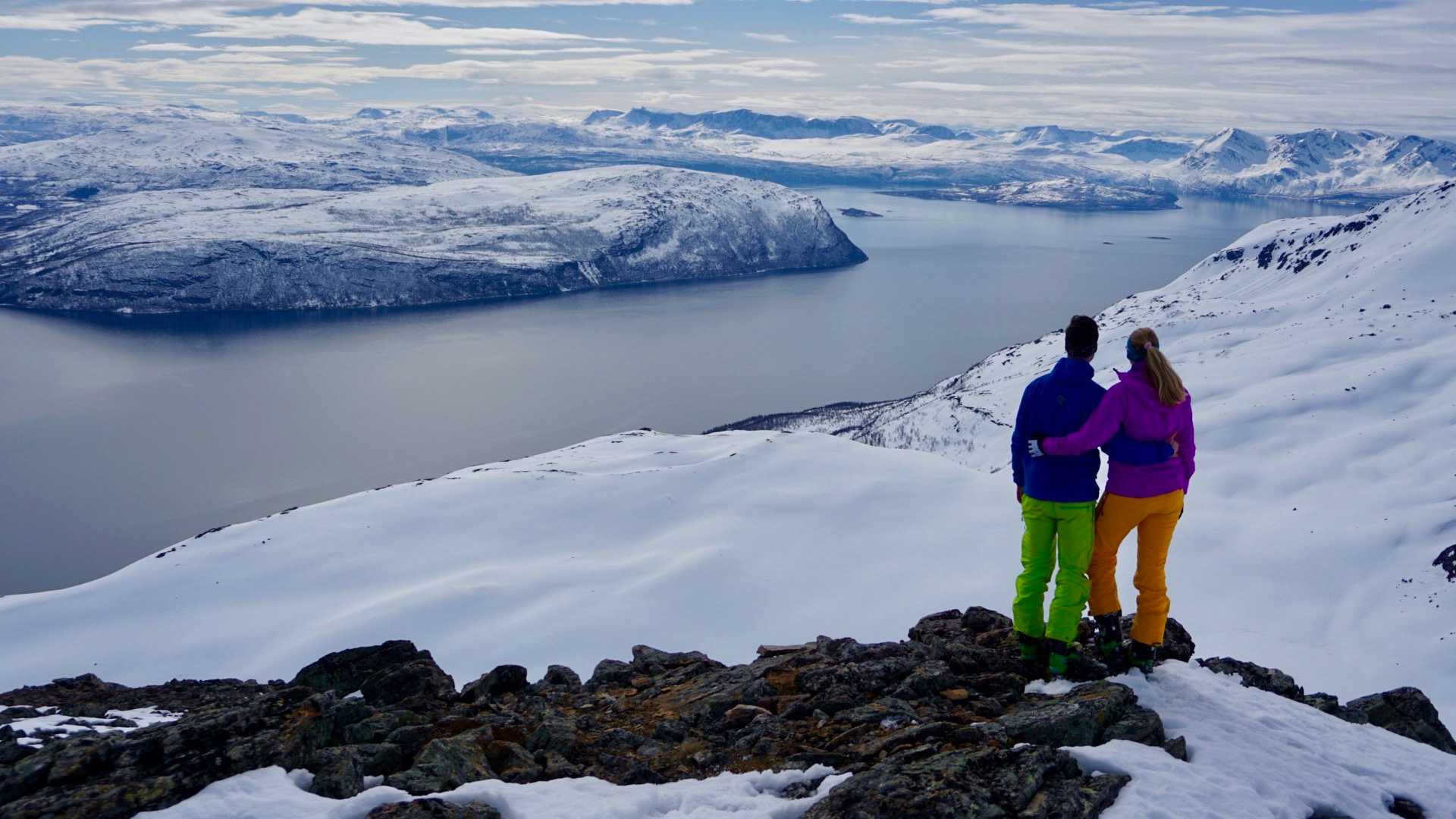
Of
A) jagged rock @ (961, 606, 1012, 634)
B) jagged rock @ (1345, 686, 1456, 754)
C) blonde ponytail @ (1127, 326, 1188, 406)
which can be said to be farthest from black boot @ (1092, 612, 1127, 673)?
jagged rock @ (1345, 686, 1456, 754)

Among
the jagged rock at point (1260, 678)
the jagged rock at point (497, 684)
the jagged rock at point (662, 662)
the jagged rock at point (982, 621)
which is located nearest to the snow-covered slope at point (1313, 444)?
the jagged rock at point (1260, 678)

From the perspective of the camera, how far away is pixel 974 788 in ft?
20.2

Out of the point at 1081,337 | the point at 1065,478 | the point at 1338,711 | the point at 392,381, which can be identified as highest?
the point at 1081,337

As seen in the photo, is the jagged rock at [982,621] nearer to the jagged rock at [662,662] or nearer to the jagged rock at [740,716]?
the jagged rock at [662,662]

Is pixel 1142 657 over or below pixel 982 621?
over

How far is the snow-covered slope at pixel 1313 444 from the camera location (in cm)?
2338

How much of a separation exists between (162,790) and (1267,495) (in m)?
35.7

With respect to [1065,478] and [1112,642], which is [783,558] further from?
[1065,478]

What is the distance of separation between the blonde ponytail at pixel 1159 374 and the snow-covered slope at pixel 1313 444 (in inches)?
649

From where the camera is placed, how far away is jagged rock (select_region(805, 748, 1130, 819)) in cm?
599

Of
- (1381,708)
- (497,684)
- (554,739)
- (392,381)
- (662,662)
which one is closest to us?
(554,739)

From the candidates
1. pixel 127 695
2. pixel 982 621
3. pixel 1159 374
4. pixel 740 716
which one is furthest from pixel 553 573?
pixel 1159 374

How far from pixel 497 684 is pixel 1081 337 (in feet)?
23.3

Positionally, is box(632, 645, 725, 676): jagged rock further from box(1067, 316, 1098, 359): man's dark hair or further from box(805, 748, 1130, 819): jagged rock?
box(1067, 316, 1098, 359): man's dark hair
